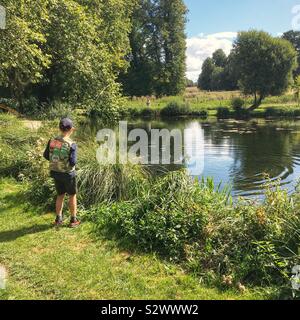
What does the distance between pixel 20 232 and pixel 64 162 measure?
51.5 inches

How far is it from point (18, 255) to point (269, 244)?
334cm

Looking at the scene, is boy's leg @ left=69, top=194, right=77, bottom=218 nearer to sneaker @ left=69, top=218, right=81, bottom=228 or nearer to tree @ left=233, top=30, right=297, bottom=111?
sneaker @ left=69, top=218, right=81, bottom=228

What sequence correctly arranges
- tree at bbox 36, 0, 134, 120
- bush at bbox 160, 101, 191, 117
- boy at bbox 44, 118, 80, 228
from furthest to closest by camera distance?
bush at bbox 160, 101, 191, 117 < tree at bbox 36, 0, 134, 120 < boy at bbox 44, 118, 80, 228

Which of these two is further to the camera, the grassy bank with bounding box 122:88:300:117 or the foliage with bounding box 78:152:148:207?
the grassy bank with bounding box 122:88:300:117

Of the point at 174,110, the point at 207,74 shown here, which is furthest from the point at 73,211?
the point at 207,74

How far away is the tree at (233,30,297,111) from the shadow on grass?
42.9 m

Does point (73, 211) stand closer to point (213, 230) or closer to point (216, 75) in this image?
point (213, 230)

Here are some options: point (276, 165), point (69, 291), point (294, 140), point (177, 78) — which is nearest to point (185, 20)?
point (177, 78)

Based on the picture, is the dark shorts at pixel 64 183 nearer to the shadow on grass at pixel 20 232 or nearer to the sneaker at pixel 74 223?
the sneaker at pixel 74 223

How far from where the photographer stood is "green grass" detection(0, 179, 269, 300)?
4.20m

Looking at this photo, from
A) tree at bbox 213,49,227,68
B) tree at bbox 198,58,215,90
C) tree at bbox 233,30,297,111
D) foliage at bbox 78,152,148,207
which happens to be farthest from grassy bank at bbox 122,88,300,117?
tree at bbox 213,49,227,68

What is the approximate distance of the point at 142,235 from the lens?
557 centimetres

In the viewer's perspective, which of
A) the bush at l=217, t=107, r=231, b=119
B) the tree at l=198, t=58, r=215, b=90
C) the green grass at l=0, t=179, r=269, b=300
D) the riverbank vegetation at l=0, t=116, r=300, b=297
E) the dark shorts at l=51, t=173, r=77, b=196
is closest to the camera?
the green grass at l=0, t=179, r=269, b=300

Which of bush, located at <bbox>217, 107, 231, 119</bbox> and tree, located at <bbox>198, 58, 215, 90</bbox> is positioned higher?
tree, located at <bbox>198, 58, 215, 90</bbox>
